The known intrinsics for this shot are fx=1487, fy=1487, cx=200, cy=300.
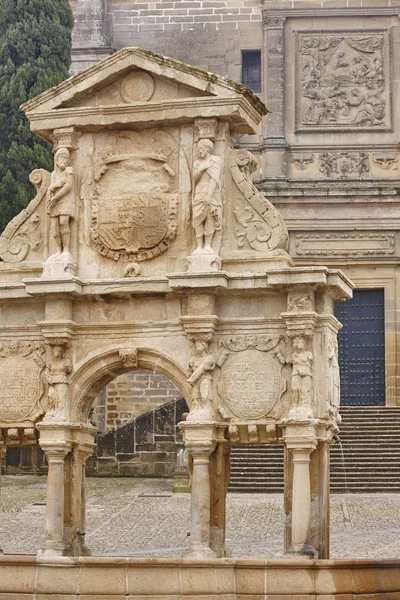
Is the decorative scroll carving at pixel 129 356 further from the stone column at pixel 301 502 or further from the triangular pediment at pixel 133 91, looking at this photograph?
the triangular pediment at pixel 133 91

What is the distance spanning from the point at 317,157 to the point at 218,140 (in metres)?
13.9

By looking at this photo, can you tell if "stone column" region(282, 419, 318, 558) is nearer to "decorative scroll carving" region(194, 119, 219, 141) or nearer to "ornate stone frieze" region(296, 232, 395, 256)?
"decorative scroll carving" region(194, 119, 219, 141)

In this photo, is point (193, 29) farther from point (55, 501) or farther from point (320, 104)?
point (55, 501)

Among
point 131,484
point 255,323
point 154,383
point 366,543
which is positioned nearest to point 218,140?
point 255,323

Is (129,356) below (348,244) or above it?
below

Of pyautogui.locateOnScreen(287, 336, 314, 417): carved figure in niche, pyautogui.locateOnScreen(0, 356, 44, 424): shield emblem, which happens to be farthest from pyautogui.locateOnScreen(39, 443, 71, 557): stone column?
pyautogui.locateOnScreen(287, 336, 314, 417): carved figure in niche

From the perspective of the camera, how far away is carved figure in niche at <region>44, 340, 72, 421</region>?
1609cm

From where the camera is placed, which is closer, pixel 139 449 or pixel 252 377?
pixel 252 377

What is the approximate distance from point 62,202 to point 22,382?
2043 millimetres

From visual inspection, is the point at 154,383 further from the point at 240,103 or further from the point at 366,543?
the point at 240,103

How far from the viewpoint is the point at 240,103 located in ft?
53.0

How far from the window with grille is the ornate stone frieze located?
362cm

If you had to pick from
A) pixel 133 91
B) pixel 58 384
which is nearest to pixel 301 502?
pixel 58 384

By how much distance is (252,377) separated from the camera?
15766 mm
